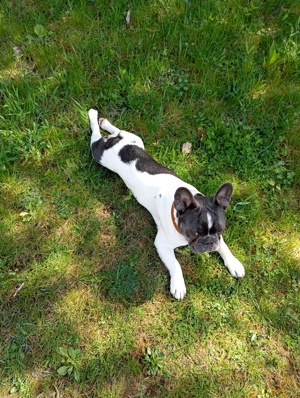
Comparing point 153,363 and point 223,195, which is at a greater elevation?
point 223,195

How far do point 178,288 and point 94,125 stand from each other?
2.14 m

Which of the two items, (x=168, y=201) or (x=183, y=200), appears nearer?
(x=183, y=200)

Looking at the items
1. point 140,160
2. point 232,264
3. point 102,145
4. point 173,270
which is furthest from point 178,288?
point 102,145

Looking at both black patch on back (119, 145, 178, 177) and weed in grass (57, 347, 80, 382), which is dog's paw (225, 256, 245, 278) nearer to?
black patch on back (119, 145, 178, 177)

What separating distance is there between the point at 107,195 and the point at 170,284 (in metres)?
1.25

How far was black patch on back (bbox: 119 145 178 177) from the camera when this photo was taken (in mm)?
3670

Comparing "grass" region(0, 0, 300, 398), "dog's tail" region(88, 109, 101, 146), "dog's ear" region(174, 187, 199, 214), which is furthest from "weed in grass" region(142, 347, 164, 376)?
"dog's tail" region(88, 109, 101, 146)

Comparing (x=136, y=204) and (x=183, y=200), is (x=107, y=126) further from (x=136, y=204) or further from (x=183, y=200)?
(x=183, y=200)

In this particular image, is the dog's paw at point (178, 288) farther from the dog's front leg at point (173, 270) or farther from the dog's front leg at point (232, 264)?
the dog's front leg at point (232, 264)

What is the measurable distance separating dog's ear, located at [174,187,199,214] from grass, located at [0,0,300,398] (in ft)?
3.23

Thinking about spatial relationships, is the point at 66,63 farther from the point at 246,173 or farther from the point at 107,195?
the point at 246,173

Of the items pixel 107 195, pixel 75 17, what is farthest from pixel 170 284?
pixel 75 17

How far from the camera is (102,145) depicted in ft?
13.0

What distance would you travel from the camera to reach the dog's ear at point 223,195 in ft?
9.65
